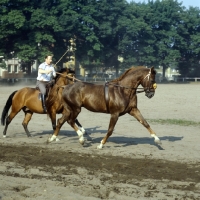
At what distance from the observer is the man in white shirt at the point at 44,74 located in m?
14.8

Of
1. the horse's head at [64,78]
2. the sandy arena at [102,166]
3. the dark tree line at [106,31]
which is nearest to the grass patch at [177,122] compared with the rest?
the sandy arena at [102,166]

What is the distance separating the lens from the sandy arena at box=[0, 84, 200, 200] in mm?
8430

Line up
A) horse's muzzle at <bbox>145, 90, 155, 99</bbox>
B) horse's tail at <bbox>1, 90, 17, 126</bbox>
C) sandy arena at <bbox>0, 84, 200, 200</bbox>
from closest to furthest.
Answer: sandy arena at <bbox>0, 84, 200, 200</bbox> < horse's muzzle at <bbox>145, 90, 155, 99</bbox> < horse's tail at <bbox>1, 90, 17, 126</bbox>

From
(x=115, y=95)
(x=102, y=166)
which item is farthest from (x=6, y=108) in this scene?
(x=102, y=166)

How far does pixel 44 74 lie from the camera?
50.2ft

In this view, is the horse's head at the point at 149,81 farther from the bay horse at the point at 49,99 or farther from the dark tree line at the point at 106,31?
the dark tree line at the point at 106,31

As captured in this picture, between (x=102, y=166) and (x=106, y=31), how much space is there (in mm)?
60001

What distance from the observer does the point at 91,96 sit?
13609mm

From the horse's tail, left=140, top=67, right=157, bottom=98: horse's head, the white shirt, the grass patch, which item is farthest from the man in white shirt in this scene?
the grass patch

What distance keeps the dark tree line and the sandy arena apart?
1636 inches

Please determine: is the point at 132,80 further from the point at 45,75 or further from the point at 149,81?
the point at 45,75

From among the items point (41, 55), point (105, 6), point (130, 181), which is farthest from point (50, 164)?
point (105, 6)

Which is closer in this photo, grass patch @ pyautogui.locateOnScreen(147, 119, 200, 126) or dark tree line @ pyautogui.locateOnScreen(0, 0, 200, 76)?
grass patch @ pyautogui.locateOnScreen(147, 119, 200, 126)

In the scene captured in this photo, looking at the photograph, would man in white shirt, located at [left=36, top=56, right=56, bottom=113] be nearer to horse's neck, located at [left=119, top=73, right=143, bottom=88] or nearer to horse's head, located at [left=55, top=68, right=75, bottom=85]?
horse's head, located at [left=55, top=68, right=75, bottom=85]
